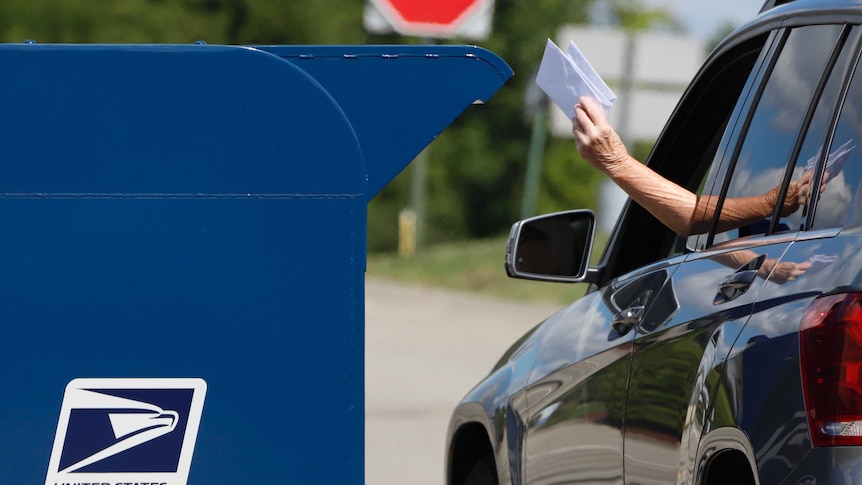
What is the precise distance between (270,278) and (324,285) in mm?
117

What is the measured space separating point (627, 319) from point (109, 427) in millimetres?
1267

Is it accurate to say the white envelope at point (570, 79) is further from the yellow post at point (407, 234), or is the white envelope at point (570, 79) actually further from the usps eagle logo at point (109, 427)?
the yellow post at point (407, 234)

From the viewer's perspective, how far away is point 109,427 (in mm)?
3066

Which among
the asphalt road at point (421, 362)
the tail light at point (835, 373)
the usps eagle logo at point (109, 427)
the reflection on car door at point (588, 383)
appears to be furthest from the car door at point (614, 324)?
the asphalt road at point (421, 362)

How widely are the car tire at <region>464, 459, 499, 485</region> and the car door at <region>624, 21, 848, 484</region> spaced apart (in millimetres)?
1490

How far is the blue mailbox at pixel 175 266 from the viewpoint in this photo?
304 centimetres

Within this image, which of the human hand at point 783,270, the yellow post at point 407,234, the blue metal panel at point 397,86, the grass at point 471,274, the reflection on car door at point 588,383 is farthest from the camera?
the yellow post at point 407,234

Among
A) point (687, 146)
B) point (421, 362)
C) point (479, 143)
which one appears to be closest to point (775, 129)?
point (687, 146)

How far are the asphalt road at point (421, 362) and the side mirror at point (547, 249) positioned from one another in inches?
155

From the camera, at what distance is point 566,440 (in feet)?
12.5

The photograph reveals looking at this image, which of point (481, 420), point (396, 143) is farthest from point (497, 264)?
point (396, 143)

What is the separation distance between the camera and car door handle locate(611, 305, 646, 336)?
3465 mm

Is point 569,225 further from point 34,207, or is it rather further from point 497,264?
point 497,264

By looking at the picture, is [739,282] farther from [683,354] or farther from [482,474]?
[482,474]
